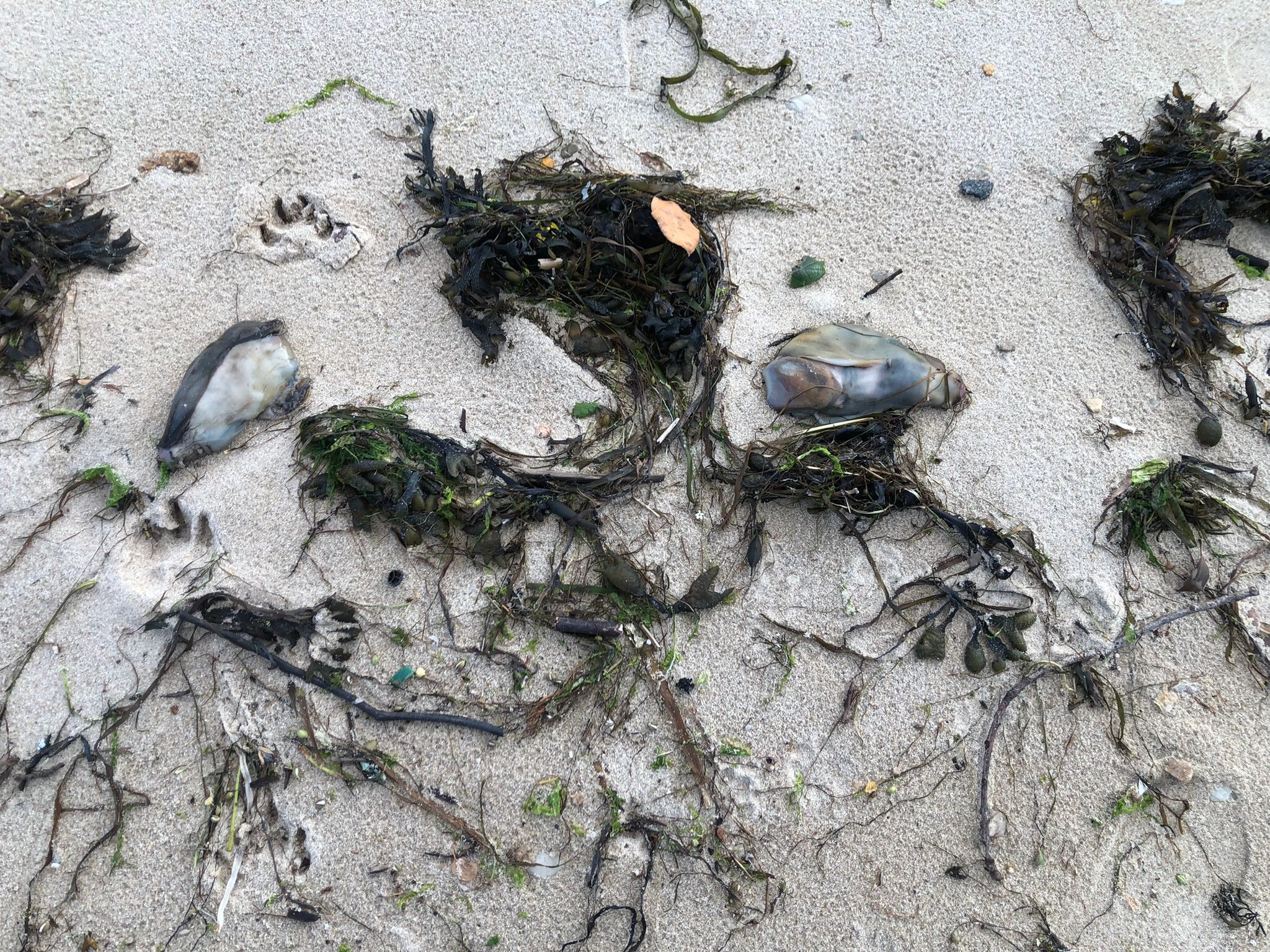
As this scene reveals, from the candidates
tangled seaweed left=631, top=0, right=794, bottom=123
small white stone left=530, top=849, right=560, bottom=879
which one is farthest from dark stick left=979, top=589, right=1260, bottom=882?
tangled seaweed left=631, top=0, right=794, bottom=123

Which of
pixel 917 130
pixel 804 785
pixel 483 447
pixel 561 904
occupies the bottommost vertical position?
pixel 561 904

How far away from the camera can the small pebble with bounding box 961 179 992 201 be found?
239 cm

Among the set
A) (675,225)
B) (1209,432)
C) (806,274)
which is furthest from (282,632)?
(1209,432)

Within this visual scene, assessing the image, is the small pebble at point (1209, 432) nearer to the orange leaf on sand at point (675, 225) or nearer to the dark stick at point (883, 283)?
the dark stick at point (883, 283)

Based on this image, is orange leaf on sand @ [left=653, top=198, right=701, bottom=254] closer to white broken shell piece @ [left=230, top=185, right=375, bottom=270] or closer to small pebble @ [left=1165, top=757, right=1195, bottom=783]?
white broken shell piece @ [left=230, top=185, right=375, bottom=270]

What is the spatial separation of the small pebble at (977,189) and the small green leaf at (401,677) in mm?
2323

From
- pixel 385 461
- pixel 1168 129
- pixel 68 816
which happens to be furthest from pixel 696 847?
pixel 1168 129

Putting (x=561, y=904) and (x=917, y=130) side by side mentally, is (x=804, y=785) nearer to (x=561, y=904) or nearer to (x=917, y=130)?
(x=561, y=904)

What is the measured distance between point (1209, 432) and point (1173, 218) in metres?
0.72

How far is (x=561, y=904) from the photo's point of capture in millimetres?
1884

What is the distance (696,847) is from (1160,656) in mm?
1466

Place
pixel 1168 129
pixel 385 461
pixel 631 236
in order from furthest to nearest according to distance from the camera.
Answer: pixel 1168 129
pixel 631 236
pixel 385 461

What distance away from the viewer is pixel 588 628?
6.63 feet

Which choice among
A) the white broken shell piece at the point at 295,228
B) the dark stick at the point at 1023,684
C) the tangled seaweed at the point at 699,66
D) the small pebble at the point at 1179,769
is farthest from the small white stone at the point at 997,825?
the white broken shell piece at the point at 295,228
